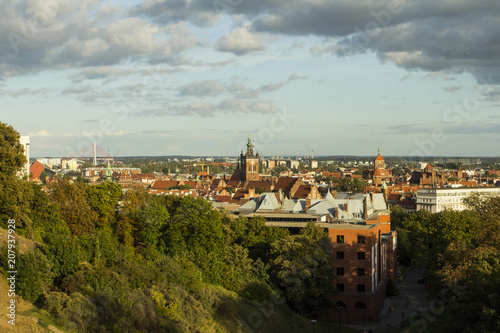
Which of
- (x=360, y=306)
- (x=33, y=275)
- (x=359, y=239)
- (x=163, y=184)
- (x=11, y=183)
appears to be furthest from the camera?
(x=163, y=184)

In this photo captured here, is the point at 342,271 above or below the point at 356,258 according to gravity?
below

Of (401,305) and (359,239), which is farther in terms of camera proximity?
(401,305)

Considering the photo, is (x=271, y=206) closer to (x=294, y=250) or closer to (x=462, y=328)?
(x=294, y=250)

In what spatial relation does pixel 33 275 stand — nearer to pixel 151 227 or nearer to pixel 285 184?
pixel 151 227

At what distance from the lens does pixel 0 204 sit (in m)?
42.1

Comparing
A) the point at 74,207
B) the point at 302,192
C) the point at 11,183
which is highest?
the point at 11,183

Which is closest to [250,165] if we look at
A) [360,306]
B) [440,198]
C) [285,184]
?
[285,184]

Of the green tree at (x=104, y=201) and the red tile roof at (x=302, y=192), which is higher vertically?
the green tree at (x=104, y=201)

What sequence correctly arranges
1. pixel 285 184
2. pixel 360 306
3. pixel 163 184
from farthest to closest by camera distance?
pixel 163 184 → pixel 285 184 → pixel 360 306

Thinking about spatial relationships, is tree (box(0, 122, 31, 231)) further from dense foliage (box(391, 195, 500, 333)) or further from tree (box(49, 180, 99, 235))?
dense foliage (box(391, 195, 500, 333))

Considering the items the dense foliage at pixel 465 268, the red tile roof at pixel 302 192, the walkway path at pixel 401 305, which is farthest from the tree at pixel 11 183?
the red tile roof at pixel 302 192

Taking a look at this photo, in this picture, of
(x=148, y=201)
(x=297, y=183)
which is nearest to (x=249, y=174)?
(x=297, y=183)

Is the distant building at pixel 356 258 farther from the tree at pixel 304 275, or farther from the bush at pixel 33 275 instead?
the bush at pixel 33 275

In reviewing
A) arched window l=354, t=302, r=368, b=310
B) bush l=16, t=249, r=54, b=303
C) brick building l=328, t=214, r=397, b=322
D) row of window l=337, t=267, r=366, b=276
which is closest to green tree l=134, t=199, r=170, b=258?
brick building l=328, t=214, r=397, b=322
